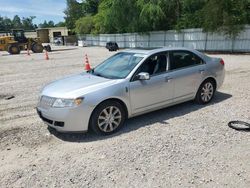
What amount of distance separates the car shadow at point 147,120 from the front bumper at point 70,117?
0.30 metres

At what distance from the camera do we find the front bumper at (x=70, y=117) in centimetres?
459

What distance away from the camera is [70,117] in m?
4.59

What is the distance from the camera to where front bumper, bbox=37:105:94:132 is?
459 centimetres

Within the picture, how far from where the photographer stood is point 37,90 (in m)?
9.50

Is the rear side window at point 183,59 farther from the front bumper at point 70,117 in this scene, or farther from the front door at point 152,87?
the front bumper at point 70,117

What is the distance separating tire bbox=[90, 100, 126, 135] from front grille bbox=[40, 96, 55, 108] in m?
0.77

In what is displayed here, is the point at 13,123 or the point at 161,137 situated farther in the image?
the point at 13,123

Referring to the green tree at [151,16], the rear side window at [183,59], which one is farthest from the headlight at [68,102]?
the green tree at [151,16]

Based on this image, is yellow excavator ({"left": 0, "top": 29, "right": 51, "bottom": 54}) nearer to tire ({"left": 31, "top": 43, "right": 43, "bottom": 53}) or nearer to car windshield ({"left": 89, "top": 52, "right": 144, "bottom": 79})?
tire ({"left": 31, "top": 43, "right": 43, "bottom": 53})

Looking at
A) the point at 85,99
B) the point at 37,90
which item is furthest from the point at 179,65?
the point at 37,90

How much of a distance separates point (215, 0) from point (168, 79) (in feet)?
61.9

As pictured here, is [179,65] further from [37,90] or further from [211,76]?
[37,90]

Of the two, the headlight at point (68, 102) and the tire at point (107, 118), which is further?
the tire at point (107, 118)

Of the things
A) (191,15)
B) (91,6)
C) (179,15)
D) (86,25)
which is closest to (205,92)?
(191,15)
